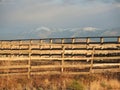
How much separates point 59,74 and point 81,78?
141 centimetres

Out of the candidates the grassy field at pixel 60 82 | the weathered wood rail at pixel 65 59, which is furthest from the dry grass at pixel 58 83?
the weathered wood rail at pixel 65 59

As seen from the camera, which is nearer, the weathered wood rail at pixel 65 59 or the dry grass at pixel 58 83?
the dry grass at pixel 58 83

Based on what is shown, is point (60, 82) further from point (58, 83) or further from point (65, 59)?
point (65, 59)

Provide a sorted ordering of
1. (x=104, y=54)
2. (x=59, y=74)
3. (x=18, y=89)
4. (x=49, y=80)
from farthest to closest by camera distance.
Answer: (x=104, y=54) < (x=59, y=74) < (x=49, y=80) < (x=18, y=89)

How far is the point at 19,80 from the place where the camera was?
69.5 ft

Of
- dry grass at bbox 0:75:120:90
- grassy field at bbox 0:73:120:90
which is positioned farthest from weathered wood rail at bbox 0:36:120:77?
dry grass at bbox 0:75:120:90

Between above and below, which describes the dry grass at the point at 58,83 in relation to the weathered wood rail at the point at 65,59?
below

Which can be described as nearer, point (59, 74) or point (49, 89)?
point (49, 89)

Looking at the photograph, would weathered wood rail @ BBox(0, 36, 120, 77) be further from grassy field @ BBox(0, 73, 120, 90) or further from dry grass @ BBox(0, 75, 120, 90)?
dry grass @ BBox(0, 75, 120, 90)

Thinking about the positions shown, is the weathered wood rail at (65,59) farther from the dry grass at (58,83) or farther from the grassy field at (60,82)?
the dry grass at (58,83)

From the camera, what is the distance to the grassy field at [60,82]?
62.8ft

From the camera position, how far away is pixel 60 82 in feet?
68.4

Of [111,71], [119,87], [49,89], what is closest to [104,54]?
[111,71]

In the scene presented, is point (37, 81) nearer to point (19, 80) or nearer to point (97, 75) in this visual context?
point (19, 80)
